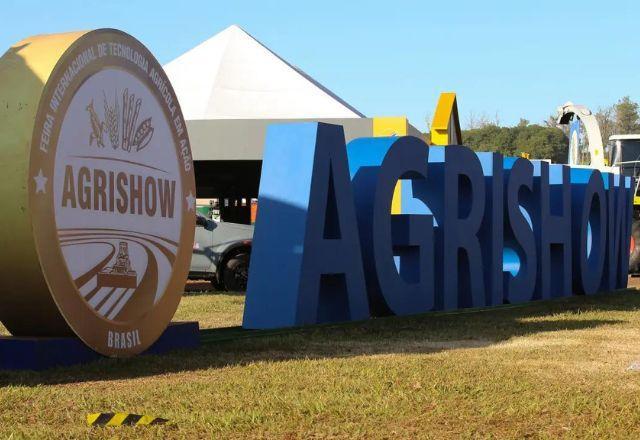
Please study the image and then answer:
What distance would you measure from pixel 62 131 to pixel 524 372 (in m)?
3.87

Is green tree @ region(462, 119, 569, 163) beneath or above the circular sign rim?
above

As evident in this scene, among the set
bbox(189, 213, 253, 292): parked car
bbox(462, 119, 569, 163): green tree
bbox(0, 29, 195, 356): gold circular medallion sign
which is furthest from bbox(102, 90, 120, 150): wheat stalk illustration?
bbox(462, 119, 569, 163): green tree

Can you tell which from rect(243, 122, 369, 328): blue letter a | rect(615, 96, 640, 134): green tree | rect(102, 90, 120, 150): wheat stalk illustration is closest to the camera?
rect(102, 90, 120, 150): wheat stalk illustration

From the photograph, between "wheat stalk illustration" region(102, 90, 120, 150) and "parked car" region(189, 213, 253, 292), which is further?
"parked car" region(189, 213, 253, 292)

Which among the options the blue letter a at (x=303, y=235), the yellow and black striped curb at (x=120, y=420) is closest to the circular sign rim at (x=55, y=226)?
the yellow and black striped curb at (x=120, y=420)

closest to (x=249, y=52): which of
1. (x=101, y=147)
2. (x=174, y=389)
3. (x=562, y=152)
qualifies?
(x=101, y=147)

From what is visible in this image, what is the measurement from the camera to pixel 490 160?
1625cm

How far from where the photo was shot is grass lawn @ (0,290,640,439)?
6332 mm

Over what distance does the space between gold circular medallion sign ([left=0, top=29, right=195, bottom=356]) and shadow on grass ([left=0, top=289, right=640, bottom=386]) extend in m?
0.35

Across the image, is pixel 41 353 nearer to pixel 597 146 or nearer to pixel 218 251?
pixel 218 251

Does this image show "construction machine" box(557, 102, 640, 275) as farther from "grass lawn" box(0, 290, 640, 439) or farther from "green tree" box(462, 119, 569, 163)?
"green tree" box(462, 119, 569, 163)


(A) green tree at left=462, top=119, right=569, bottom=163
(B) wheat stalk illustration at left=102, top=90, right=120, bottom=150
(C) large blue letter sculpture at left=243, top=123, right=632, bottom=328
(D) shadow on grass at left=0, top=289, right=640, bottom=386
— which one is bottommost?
(D) shadow on grass at left=0, top=289, right=640, bottom=386

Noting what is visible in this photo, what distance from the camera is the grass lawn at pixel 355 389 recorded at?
20.8ft

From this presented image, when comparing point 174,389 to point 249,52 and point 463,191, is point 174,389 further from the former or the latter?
point 249,52
